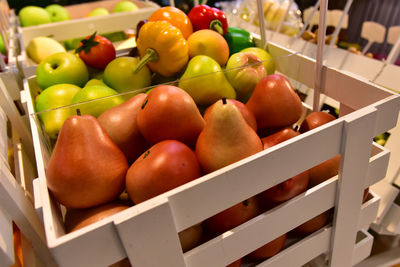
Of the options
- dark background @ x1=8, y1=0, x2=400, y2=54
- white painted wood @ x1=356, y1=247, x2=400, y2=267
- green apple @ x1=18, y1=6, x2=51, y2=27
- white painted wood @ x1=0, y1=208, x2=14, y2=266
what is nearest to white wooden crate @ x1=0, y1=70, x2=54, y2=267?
white painted wood @ x1=0, y1=208, x2=14, y2=266

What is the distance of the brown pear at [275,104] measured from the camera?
1.59ft

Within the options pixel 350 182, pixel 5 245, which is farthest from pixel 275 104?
pixel 5 245

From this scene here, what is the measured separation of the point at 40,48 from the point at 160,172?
32.9 inches

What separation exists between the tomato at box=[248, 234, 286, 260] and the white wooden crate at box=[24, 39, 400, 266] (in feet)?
0.04

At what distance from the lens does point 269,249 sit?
46cm

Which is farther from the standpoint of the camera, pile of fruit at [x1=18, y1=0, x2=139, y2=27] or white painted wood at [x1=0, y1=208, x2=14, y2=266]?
pile of fruit at [x1=18, y1=0, x2=139, y2=27]

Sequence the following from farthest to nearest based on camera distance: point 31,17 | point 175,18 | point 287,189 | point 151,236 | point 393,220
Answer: point 31,17 → point 393,220 → point 175,18 → point 287,189 → point 151,236

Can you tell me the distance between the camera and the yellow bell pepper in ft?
1.87

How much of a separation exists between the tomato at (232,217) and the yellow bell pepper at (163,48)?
310 millimetres

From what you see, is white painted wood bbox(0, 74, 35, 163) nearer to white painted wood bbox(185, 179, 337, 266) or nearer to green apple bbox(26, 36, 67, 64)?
green apple bbox(26, 36, 67, 64)

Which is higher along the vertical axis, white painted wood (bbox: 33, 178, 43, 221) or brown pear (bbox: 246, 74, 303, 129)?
brown pear (bbox: 246, 74, 303, 129)

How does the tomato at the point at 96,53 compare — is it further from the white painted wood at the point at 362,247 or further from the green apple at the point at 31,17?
the green apple at the point at 31,17

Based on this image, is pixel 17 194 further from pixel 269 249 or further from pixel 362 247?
pixel 362 247

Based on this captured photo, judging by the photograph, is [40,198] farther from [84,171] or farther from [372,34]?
[372,34]
